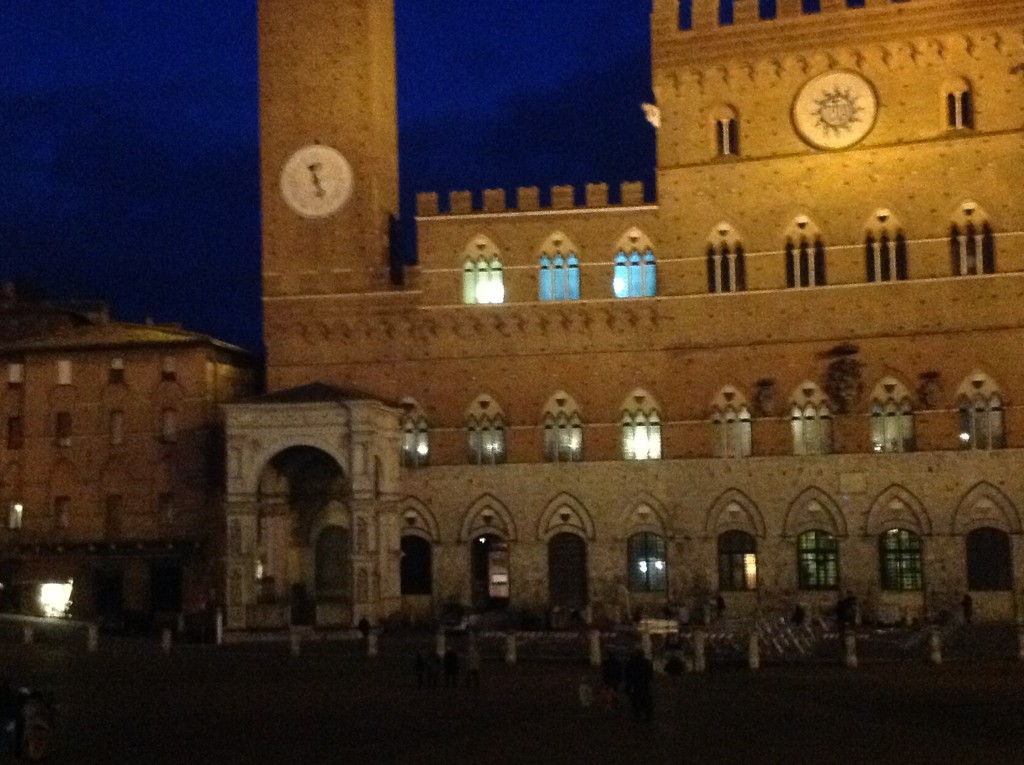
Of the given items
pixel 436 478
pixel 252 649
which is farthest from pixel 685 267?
pixel 252 649

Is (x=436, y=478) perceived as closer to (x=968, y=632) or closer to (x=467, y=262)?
(x=467, y=262)

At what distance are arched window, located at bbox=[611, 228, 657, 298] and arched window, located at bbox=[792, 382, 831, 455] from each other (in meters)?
5.28

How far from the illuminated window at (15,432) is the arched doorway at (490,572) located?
1527 centimetres

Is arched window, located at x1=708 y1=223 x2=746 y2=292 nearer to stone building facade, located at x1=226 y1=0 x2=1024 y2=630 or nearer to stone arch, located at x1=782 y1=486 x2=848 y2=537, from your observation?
stone building facade, located at x1=226 y1=0 x2=1024 y2=630

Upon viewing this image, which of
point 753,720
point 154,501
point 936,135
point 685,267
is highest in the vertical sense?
point 936,135

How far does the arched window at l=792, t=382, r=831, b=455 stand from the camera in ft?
137

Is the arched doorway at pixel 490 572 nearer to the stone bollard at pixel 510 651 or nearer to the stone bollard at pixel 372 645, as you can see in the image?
the stone bollard at pixel 372 645

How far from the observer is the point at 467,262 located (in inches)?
1742

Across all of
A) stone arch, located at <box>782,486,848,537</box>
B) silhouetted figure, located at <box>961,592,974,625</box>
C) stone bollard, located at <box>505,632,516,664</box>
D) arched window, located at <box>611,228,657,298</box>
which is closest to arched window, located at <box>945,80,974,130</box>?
arched window, located at <box>611,228,657,298</box>

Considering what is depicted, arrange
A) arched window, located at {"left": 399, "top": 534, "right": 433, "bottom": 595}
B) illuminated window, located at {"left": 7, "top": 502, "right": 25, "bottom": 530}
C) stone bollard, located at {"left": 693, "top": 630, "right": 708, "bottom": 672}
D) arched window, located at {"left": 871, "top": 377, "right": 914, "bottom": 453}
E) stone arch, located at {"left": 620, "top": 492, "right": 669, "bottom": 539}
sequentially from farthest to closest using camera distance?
illuminated window, located at {"left": 7, "top": 502, "right": 25, "bottom": 530} → arched window, located at {"left": 399, "top": 534, "right": 433, "bottom": 595} → stone arch, located at {"left": 620, "top": 492, "right": 669, "bottom": 539} → arched window, located at {"left": 871, "top": 377, "right": 914, "bottom": 453} → stone bollard, located at {"left": 693, "top": 630, "right": 708, "bottom": 672}

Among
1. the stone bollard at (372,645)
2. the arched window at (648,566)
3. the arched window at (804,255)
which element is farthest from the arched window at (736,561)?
the stone bollard at (372,645)

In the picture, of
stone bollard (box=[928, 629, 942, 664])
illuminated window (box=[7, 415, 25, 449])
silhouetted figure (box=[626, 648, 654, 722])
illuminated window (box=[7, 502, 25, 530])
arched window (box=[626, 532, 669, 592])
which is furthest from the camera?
illuminated window (box=[7, 415, 25, 449])

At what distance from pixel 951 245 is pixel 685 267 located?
7.35 meters

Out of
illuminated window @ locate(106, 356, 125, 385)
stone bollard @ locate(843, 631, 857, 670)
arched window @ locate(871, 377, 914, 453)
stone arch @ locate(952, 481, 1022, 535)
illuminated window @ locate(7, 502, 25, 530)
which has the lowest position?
stone bollard @ locate(843, 631, 857, 670)
